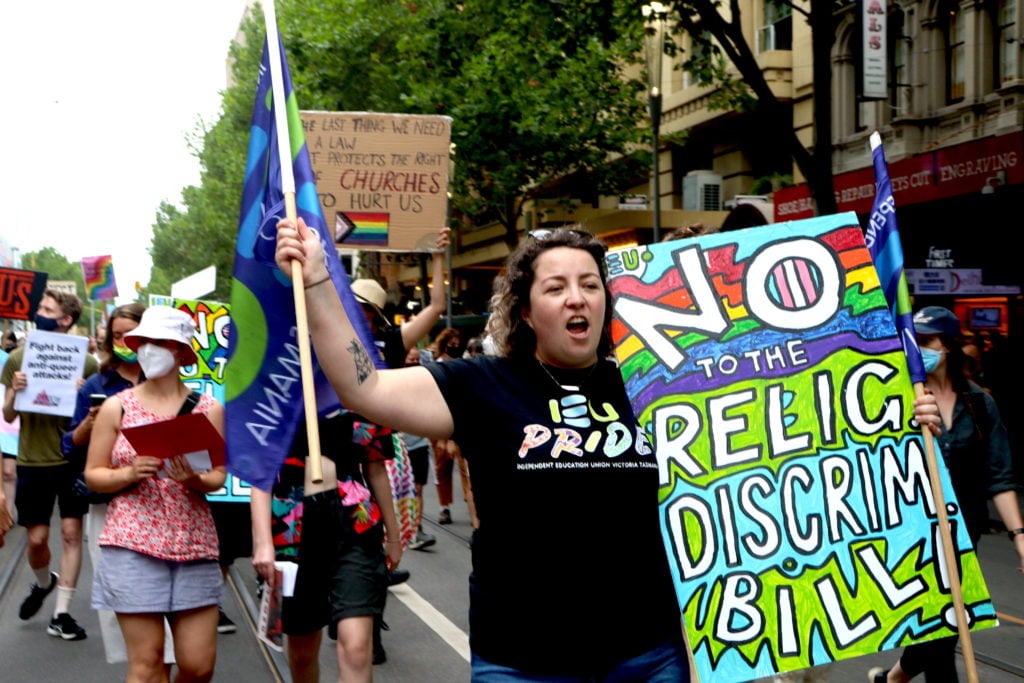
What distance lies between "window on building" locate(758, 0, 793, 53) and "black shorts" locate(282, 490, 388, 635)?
760 inches

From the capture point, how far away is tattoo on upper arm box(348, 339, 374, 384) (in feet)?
8.86

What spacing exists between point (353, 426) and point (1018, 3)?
13489 millimetres

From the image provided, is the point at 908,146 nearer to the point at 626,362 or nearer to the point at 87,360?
the point at 87,360

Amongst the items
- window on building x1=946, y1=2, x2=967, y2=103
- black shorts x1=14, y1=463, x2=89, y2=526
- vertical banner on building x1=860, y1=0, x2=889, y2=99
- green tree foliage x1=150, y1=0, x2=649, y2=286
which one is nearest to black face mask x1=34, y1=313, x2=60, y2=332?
black shorts x1=14, y1=463, x2=89, y2=526

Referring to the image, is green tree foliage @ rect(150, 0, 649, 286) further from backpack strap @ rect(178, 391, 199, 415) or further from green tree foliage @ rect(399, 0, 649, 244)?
backpack strap @ rect(178, 391, 199, 415)

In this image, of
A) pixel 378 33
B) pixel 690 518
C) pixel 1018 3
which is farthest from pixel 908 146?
pixel 690 518

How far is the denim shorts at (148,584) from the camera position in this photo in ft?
14.3

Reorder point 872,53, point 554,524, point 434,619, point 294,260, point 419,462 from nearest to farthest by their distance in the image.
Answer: point 294,260, point 554,524, point 434,619, point 419,462, point 872,53

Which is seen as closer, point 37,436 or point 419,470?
point 37,436

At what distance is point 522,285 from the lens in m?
3.12

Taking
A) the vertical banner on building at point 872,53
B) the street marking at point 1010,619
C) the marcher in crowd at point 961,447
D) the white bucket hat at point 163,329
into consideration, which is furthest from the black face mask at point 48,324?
the vertical banner on building at point 872,53

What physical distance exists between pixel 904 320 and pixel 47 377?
19.0 feet

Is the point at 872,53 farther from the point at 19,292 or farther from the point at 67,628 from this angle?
the point at 67,628

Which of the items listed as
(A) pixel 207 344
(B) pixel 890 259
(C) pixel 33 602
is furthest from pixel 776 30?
(B) pixel 890 259
